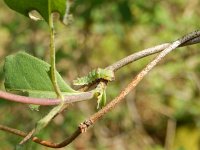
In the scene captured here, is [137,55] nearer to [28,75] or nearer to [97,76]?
[97,76]

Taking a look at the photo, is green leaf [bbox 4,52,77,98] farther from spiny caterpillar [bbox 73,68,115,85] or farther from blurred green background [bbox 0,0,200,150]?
blurred green background [bbox 0,0,200,150]

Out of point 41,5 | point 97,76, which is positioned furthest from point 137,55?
point 41,5

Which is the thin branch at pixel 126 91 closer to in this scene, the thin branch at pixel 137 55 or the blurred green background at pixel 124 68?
the thin branch at pixel 137 55

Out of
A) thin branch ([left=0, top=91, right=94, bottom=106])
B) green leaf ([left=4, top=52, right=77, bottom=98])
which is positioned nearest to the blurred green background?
green leaf ([left=4, top=52, right=77, bottom=98])

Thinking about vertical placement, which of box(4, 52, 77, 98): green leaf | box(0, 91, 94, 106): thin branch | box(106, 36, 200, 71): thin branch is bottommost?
box(0, 91, 94, 106): thin branch

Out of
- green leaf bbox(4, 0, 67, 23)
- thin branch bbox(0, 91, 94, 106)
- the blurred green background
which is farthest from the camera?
the blurred green background

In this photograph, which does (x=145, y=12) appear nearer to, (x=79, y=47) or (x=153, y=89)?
(x=79, y=47)

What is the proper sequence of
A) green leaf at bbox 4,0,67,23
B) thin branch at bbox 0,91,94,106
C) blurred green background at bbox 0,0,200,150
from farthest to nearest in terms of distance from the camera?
blurred green background at bbox 0,0,200,150 < green leaf at bbox 4,0,67,23 < thin branch at bbox 0,91,94,106

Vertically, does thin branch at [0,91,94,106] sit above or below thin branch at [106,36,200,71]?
below
